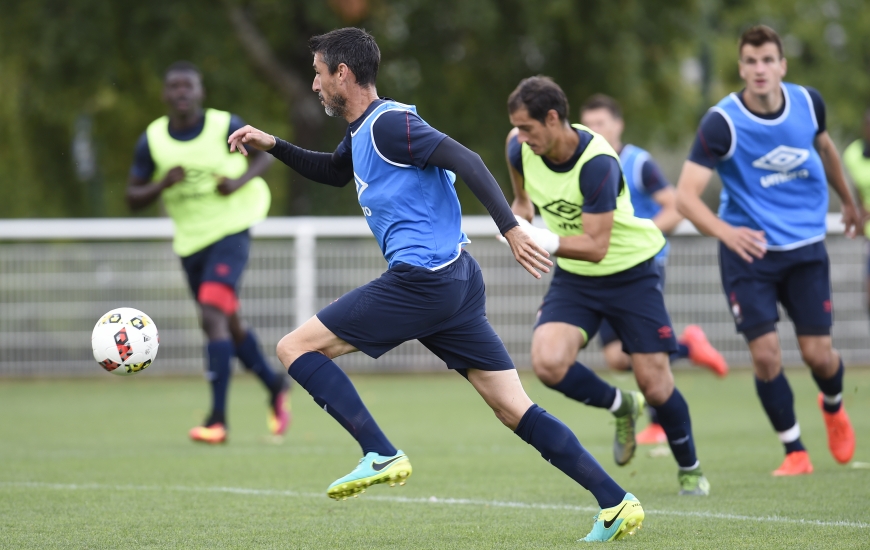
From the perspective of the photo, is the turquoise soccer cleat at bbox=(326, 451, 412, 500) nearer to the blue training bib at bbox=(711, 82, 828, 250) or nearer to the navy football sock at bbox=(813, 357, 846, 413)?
the blue training bib at bbox=(711, 82, 828, 250)

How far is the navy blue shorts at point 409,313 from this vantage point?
194 inches

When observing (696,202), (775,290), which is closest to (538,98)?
(696,202)

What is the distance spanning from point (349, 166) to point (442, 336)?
0.96 metres

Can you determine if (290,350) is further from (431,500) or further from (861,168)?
(861,168)

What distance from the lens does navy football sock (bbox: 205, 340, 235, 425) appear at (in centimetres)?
903

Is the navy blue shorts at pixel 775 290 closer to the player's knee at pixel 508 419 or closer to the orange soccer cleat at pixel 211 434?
the player's knee at pixel 508 419

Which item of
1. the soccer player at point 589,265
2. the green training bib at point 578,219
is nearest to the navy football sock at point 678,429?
the soccer player at point 589,265

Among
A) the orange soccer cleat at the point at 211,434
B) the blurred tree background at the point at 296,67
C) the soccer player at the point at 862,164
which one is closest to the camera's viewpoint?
the orange soccer cleat at the point at 211,434

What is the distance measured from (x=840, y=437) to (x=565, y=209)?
7.65ft

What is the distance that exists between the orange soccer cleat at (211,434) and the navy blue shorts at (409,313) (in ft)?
13.6

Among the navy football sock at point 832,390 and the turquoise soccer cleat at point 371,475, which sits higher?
the turquoise soccer cleat at point 371,475

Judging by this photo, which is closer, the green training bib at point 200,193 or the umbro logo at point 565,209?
the umbro logo at point 565,209

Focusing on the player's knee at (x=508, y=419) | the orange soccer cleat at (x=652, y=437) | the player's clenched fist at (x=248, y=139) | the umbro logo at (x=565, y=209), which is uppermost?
the player's clenched fist at (x=248, y=139)

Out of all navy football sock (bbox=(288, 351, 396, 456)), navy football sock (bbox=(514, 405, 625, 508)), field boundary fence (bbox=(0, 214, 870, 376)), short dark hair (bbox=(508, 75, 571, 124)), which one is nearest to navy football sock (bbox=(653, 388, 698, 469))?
navy football sock (bbox=(514, 405, 625, 508))
